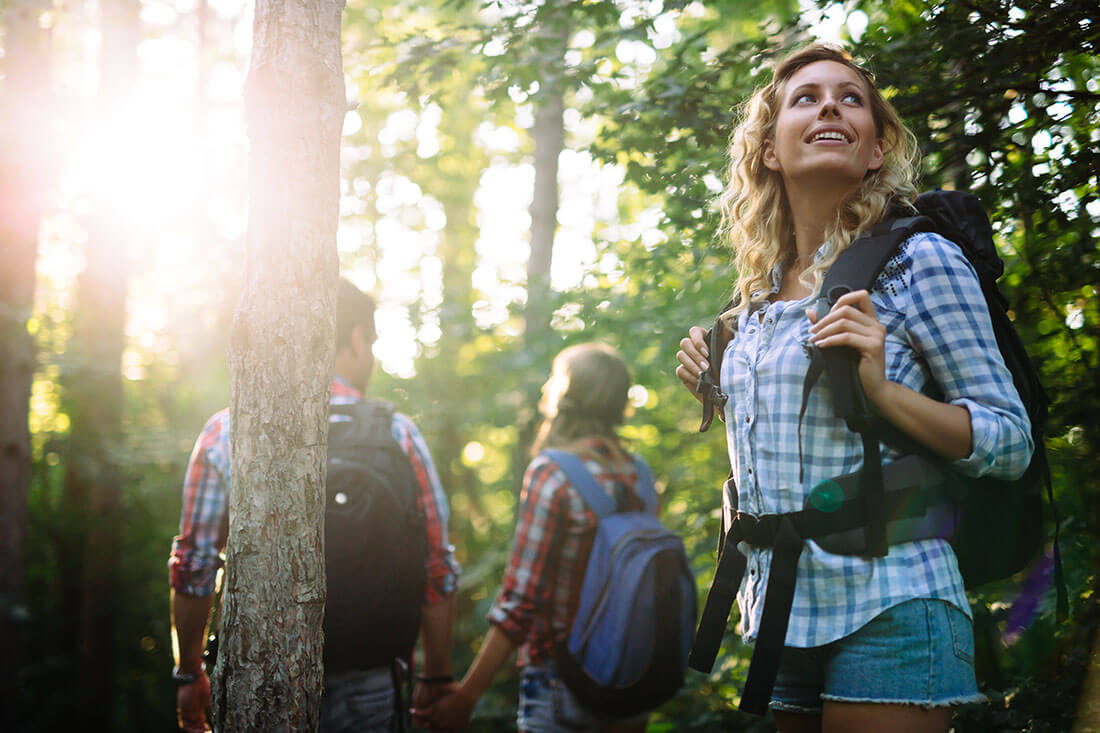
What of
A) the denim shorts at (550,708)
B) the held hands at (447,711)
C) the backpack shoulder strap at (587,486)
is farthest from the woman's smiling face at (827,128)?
the held hands at (447,711)

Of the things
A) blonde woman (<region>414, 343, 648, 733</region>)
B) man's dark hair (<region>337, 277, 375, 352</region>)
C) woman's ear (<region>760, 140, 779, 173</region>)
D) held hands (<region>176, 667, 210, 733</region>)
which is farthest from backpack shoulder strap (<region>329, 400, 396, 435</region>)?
woman's ear (<region>760, 140, 779, 173</region>)

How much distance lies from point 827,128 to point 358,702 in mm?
2268

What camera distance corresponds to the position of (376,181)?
14680 millimetres

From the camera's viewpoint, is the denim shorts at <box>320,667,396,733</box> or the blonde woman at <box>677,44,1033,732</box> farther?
the denim shorts at <box>320,667,396,733</box>

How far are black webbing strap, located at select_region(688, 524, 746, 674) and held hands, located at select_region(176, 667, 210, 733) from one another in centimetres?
199

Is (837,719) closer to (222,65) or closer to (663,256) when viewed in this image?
(663,256)

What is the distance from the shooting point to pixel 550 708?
3.11 metres

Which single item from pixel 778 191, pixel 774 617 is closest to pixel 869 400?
pixel 774 617

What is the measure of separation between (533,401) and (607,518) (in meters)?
2.78

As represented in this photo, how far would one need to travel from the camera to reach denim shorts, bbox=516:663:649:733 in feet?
10.1

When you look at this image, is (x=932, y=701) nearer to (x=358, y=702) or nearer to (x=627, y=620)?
(x=627, y=620)

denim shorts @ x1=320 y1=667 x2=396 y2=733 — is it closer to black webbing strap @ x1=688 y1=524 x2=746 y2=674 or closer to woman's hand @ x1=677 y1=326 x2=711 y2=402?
black webbing strap @ x1=688 y1=524 x2=746 y2=674

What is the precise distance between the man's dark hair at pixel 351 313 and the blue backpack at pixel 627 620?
1.03 meters

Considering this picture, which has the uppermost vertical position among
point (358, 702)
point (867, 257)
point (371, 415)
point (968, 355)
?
point (867, 257)
